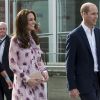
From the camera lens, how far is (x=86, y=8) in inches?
294

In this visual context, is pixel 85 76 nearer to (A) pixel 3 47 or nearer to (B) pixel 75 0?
(A) pixel 3 47

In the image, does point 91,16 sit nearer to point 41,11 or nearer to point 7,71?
point 7,71

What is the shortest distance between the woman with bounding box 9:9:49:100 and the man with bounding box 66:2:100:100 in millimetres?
489

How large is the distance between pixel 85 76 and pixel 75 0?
903cm

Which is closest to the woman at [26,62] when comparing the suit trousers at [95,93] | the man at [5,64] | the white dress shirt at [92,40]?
the suit trousers at [95,93]

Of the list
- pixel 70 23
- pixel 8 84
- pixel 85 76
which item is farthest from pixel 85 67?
pixel 70 23

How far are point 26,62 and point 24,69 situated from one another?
93 millimetres

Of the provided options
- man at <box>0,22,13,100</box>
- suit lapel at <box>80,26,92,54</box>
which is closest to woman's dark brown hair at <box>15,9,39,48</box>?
suit lapel at <box>80,26,92,54</box>

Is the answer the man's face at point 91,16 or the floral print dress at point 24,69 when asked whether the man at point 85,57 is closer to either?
the man's face at point 91,16

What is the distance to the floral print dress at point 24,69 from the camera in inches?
278

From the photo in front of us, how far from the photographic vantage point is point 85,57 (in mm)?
7402

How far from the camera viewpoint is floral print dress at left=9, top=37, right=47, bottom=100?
7.06 m

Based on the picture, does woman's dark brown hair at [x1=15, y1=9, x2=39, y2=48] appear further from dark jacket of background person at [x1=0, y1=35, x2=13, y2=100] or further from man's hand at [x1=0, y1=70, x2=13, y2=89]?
dark jacket of background person at [x1=0, y1=35, x2=13, y2=100]

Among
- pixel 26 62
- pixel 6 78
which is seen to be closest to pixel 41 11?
pixel 6 78
